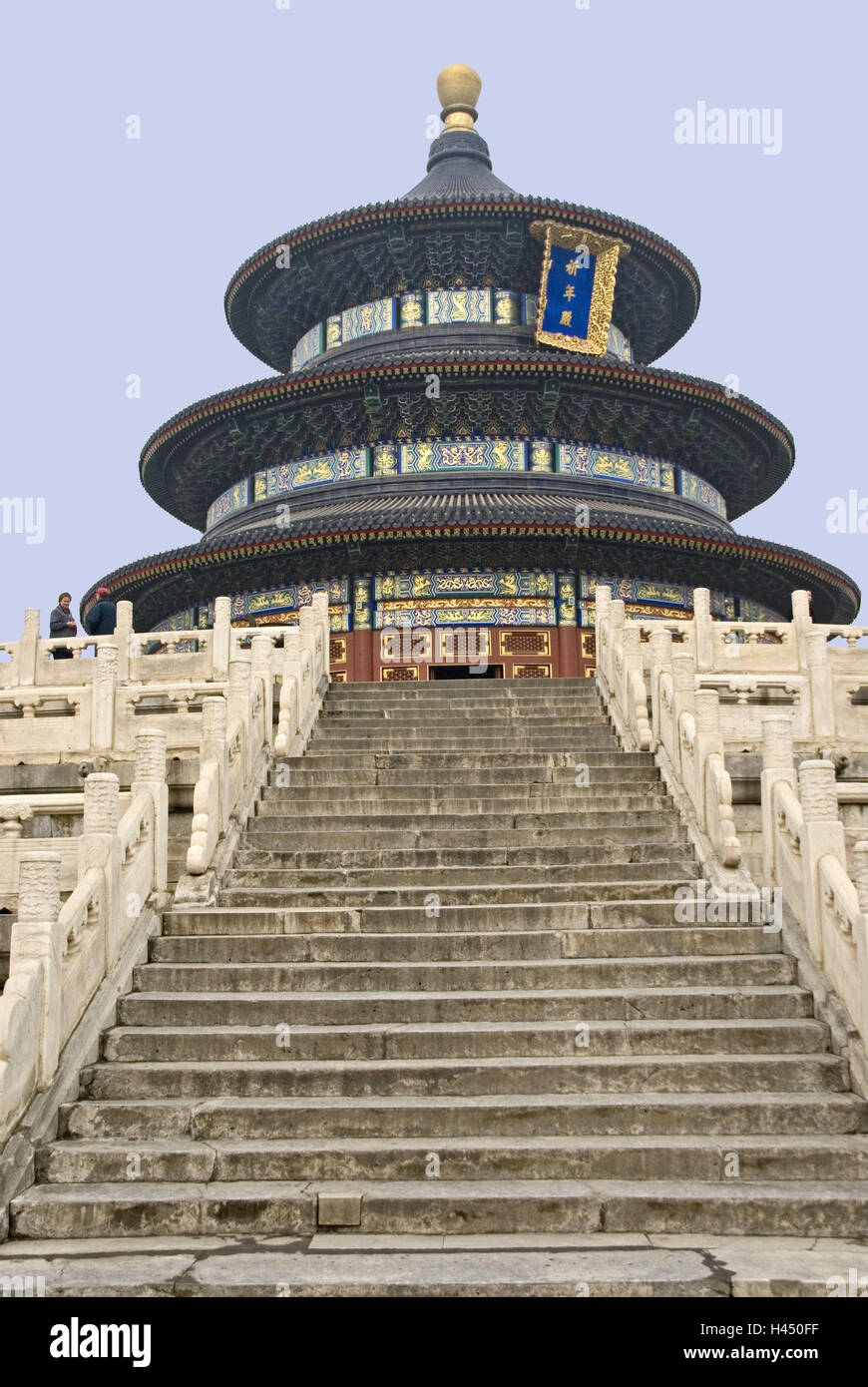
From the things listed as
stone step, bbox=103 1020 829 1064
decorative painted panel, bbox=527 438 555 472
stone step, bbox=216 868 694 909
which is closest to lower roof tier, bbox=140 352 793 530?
decorative painted panel, bbox=527 438 555 472

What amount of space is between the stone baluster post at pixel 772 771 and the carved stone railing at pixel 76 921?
4.69 m

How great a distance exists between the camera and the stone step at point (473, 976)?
8312 mm

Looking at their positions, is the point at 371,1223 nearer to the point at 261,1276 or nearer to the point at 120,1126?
the point at 261,1276

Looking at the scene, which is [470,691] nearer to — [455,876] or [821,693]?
[821,693]

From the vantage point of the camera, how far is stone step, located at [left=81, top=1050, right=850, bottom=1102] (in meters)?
7.23

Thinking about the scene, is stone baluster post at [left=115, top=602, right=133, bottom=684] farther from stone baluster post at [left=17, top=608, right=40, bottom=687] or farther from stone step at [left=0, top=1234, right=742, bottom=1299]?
stone step at [left=0, top=1234, right=742, bottom=1299]

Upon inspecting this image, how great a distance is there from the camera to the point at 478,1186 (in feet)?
20.9

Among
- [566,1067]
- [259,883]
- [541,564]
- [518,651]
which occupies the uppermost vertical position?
[541,564]

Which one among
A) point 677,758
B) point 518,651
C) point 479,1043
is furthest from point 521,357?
point 479,1043

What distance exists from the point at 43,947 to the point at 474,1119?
8.73ft

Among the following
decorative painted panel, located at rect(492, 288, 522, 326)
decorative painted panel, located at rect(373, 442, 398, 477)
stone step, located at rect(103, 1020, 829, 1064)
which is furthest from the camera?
decorative painted panel, located at rect(492, 288, 522, 326)

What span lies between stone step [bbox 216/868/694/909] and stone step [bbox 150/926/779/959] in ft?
2.15

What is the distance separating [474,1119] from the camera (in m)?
6.88

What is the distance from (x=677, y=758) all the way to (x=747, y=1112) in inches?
193
